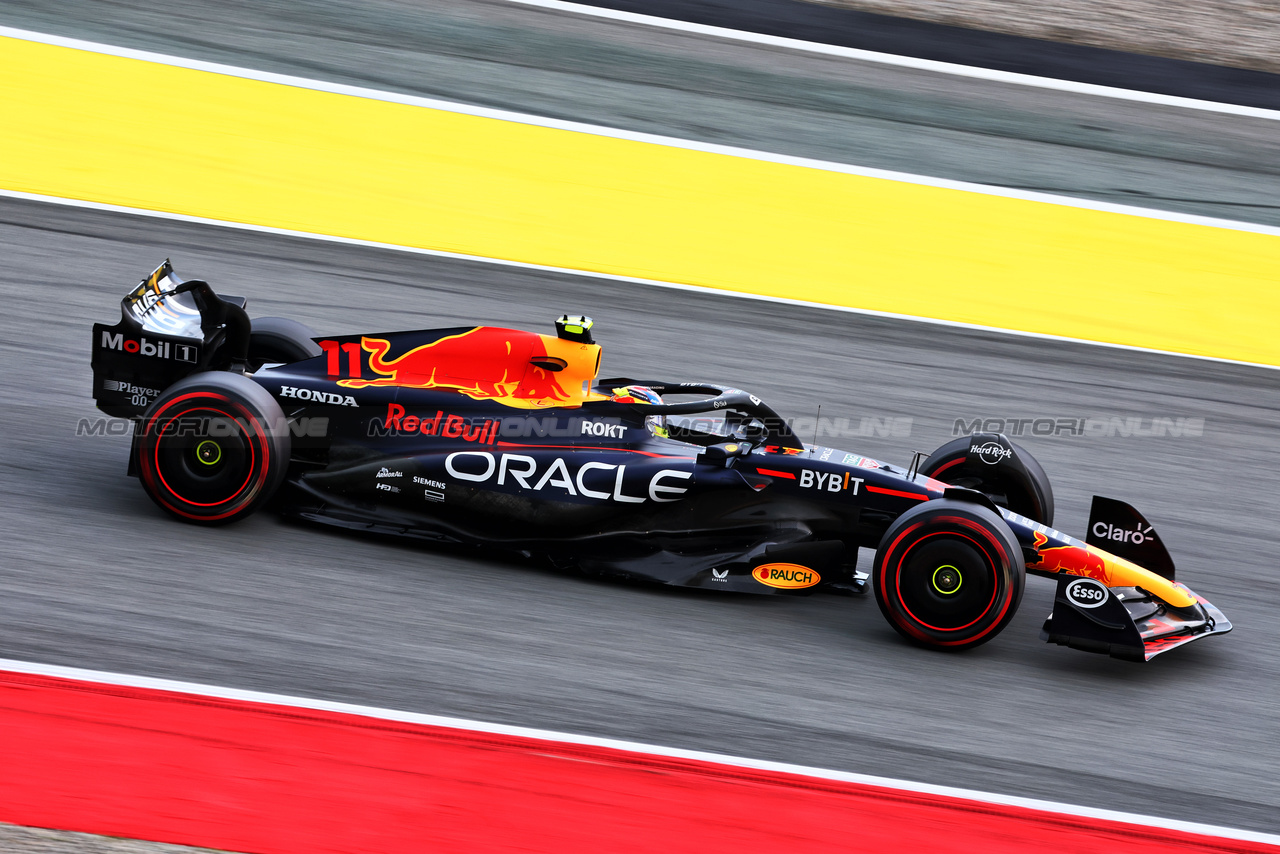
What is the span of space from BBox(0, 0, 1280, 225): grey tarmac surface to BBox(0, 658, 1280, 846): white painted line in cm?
874

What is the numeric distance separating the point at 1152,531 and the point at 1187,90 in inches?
407

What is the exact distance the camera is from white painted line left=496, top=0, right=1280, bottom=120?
1505 centimetres

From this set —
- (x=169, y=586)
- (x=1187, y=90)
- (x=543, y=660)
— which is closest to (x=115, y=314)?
(x=169, y=586)

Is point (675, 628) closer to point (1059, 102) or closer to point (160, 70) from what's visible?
point (160, 70)

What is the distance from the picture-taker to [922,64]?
1520 centimetres

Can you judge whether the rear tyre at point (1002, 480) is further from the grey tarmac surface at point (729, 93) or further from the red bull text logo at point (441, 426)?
the grey tarmac surface at point (729, 93)

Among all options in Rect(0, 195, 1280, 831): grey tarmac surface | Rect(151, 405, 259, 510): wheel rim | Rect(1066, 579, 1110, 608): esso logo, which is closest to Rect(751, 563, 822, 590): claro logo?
Rect(0, 195, 1280, 831): grey tarmac surface

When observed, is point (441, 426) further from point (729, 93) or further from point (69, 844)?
point (729, 93)

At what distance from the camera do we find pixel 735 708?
18.9ft

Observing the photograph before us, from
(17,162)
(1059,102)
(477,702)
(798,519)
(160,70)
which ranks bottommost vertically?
(477,702)

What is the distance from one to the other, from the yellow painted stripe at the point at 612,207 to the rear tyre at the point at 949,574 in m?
4.86

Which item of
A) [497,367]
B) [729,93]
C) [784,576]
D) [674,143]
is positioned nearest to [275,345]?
[497,367]

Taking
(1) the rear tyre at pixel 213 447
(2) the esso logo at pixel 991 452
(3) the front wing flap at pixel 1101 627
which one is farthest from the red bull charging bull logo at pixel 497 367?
(3) the front wing flap at pixel 1101 627

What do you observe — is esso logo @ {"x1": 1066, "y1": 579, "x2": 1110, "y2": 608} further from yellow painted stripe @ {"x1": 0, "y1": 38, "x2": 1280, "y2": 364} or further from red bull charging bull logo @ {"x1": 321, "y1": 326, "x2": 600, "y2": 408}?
yellow painted stripe @ {"x1": 0, "y1": 38, "x2": 1280, "y2": 364}
